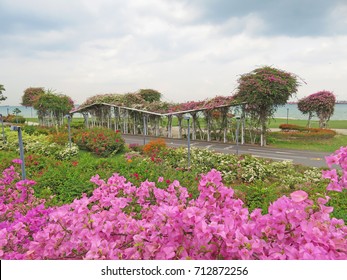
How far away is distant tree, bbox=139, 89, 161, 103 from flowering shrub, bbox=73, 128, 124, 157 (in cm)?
2390

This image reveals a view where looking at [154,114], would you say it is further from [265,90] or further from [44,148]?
[44,148]

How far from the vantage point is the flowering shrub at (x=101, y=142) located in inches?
546

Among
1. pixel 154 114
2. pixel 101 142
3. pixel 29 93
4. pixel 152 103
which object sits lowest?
pixel 101 142

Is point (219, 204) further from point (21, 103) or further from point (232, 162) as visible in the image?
point (21, 103)

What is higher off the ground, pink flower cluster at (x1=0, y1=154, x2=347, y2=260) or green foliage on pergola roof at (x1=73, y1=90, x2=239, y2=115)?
green foliage on pergola roof at (x1=73, y1=90, x2=239, y2=115)

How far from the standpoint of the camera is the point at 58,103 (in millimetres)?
27203

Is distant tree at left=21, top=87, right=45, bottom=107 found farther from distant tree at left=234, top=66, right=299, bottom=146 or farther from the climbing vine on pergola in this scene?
distant tree at left=234, top=66, right=299, bottom=146

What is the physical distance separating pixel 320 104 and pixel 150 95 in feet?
71.6

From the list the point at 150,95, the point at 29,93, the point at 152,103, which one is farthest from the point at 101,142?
the point at 29,93

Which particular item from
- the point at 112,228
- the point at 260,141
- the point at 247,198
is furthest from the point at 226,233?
the point at 260,141

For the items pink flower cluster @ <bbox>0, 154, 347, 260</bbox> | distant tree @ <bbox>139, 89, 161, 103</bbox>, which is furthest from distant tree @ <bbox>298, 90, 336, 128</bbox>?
pink flower cluster @ <bbox>0, 154, 347, 260</bbox>

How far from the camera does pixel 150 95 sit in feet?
128

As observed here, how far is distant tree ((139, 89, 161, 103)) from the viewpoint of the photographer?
38.7m

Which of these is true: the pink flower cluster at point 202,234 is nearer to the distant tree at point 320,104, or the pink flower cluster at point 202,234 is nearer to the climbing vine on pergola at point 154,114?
the climbing vine on pergola at point 154,114
